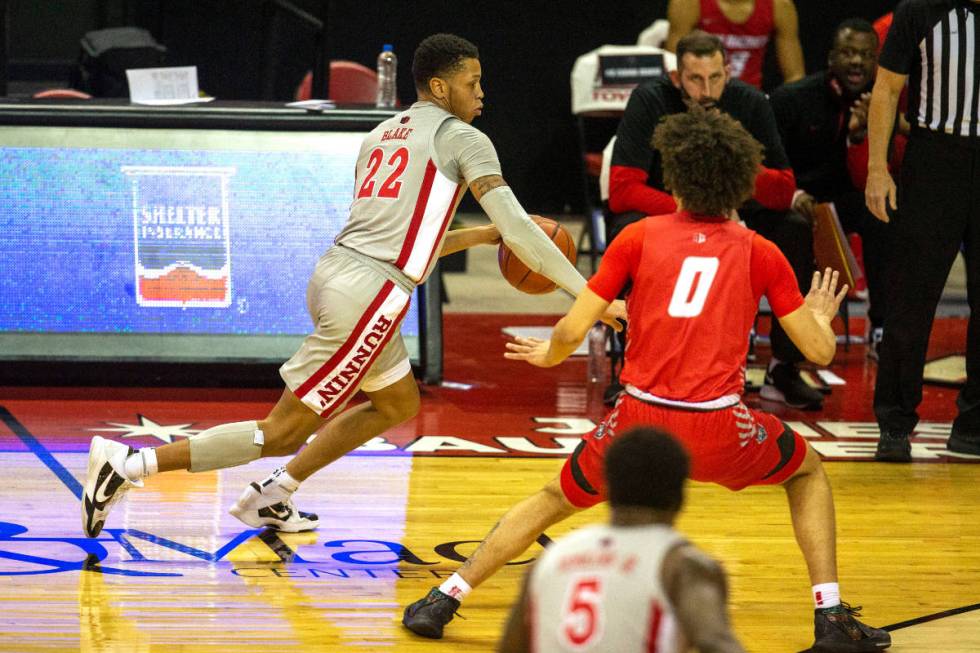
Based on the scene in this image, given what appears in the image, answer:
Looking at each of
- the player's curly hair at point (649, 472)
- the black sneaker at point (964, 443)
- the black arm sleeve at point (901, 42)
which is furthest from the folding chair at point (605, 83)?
the player's curly hair at point (649, 472)

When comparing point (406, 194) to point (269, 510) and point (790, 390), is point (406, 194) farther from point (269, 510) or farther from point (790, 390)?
point (790, 390)

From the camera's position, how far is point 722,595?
2.35m

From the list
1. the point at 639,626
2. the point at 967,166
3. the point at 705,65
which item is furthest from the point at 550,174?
the point at 639,626

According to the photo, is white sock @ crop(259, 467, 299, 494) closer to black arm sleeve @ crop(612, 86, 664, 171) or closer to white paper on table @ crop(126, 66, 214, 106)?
black arm sleeve @ crop(612, 86, 664, 171)

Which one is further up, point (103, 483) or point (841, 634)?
point (103, 483)

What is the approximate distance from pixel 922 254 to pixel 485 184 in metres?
2.54

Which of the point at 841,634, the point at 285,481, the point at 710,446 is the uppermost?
the point at 710,446

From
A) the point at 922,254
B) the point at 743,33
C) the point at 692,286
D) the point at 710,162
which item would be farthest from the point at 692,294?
the point at 743,33

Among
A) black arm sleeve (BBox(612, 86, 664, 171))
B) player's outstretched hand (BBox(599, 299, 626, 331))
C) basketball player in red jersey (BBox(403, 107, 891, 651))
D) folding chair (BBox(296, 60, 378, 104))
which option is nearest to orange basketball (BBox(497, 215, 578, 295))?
player's outstretched hand (BBox(599, 299, 626, 331))

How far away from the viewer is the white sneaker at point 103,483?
4.78 metres

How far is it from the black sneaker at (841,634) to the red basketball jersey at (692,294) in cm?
68

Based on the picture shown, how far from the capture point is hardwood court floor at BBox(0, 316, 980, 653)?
13.8 feet

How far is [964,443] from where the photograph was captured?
21.7 ft

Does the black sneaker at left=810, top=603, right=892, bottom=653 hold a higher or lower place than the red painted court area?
higher
